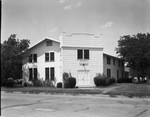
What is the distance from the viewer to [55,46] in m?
33.8

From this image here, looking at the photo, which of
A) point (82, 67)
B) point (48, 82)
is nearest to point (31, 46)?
point (48, 82)

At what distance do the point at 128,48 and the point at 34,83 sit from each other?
1610cm

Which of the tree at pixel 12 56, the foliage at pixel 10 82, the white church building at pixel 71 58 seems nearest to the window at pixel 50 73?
the white church building at pixel 71 58

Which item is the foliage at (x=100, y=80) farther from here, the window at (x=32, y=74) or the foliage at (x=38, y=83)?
the window at (x=32, y=74)

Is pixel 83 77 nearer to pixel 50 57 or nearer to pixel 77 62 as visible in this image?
pixel 77 62

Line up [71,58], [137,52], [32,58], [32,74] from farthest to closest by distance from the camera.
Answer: [137,52]
[32,58]
[32,74]
[71,58]

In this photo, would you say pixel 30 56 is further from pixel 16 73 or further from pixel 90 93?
pixel 90 93

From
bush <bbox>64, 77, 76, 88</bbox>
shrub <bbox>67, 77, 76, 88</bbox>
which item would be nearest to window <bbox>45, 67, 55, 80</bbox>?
bush <bbox>64, 77, 76, 88</bbox>

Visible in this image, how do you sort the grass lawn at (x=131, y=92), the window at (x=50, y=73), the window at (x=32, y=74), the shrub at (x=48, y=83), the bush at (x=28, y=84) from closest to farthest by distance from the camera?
the grass lawn at (x=131, y=92) → the shrub at (x=48, y=83) → the window at (x=50, y=73) → the bush at (x=28, y=84) → the window at (x=32, y=74)

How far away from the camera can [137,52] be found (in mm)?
37594

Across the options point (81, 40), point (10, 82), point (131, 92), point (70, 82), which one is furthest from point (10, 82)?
point (131, 92)

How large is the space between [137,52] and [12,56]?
18781mm

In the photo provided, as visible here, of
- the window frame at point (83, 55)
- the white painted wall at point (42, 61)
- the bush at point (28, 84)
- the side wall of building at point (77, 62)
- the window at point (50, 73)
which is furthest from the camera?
the bush at point (28, 84)

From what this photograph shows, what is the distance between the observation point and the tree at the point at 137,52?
125 feet
